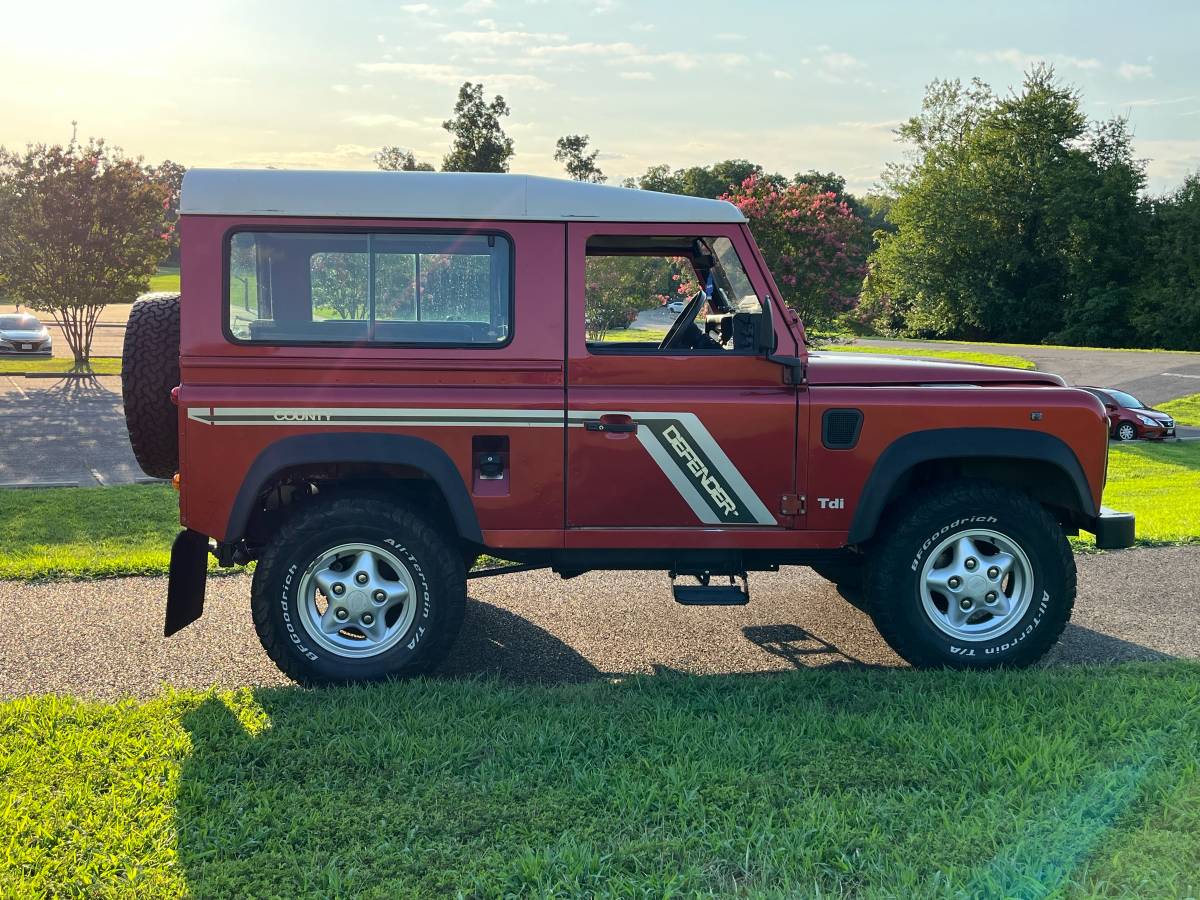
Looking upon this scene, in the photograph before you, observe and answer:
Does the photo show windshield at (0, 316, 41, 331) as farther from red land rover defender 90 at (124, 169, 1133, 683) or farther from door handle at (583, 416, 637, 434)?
door handle at (583, 416, 637, 434)

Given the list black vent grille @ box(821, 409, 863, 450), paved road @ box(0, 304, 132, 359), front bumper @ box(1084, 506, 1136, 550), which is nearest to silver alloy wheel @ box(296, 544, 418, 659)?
black vent grille @ box(821, 409, 863, 450)

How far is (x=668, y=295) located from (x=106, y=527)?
575 cm

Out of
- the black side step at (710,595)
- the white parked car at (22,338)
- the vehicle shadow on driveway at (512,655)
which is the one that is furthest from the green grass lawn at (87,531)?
the white parked car at (22,338)

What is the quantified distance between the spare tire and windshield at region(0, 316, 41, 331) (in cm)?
2899

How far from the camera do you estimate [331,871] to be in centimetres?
324

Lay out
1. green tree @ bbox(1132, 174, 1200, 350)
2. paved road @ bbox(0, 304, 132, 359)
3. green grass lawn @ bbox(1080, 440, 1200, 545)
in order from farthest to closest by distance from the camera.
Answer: green tree @ bbox(1132, 174, 1200, 350) → paved road @ bbox(0, 304, 132, 359) → green grass lawn @ bbox(1080, 440, 1200, 545)

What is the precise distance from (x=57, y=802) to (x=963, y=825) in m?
3.12

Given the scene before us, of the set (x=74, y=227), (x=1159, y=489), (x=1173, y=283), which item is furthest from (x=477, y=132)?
(x=1173, y=283)

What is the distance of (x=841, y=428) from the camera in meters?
5.06

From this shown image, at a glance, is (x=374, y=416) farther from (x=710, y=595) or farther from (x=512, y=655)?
(x=710, y=595)

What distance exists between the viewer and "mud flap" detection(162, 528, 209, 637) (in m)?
5.02

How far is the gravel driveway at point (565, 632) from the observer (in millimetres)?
5312

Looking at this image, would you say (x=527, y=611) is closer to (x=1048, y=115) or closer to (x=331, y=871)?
(x=331, y=871)

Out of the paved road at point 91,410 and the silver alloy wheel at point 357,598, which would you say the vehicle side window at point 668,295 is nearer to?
the paved road at point 91,410
